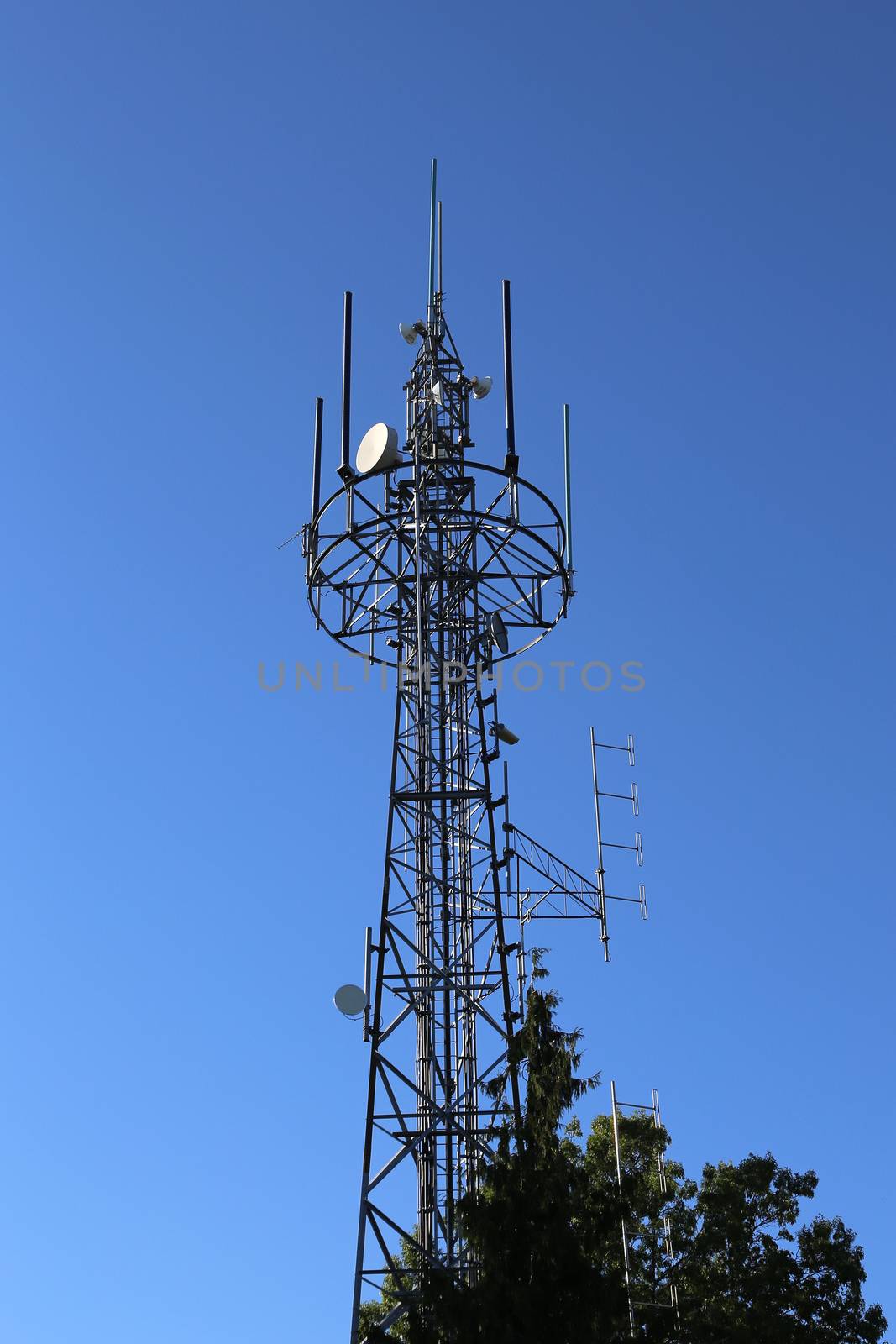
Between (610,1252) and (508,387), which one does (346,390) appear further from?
(610,1252)

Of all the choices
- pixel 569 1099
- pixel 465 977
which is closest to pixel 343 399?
pixel 465 977

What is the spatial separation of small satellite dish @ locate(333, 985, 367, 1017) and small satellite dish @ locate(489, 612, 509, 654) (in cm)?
566

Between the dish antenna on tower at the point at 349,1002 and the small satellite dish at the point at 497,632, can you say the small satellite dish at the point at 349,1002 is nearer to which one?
the dish antenna on tower at the point at 349,1002

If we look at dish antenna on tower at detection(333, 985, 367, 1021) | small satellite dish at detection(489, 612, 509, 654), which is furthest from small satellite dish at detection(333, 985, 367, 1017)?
small satellite dish at detection(489, 612, 509, 654)

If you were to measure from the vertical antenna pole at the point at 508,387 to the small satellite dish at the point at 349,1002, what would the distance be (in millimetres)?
7604

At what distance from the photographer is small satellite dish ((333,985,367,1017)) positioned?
1978cm

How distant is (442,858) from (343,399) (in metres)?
6.88

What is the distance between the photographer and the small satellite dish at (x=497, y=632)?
22656 millimetres

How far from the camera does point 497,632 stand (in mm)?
22656

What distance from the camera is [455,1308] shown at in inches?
615

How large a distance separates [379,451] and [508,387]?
2.22 meters

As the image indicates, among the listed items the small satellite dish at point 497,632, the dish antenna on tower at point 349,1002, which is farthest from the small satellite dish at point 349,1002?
the small satellite dish at point 497,632

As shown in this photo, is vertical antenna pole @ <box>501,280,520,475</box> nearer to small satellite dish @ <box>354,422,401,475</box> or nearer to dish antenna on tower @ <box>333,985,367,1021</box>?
small satellite dish @ <box>354,422,401,475</box>

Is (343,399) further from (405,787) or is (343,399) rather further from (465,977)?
(465,977)
